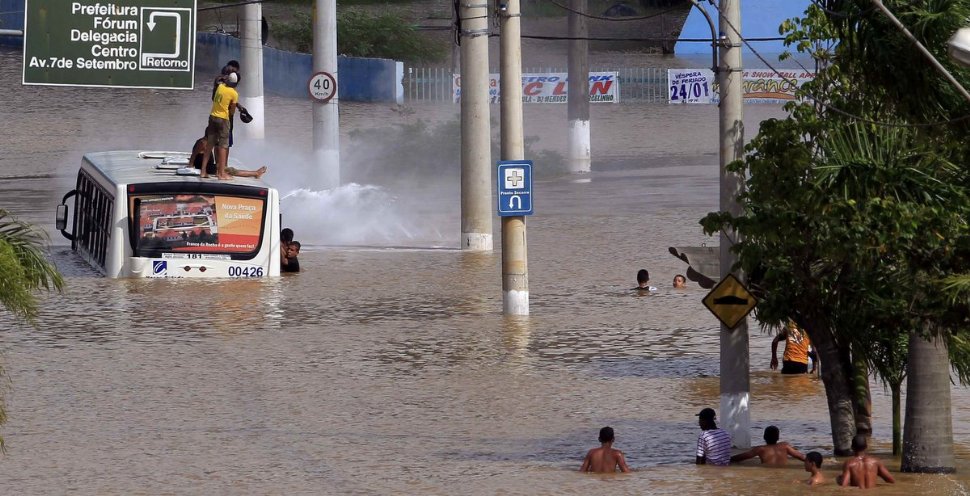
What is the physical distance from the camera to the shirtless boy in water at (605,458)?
1230cm

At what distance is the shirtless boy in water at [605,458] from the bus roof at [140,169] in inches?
A: 522

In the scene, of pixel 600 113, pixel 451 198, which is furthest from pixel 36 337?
pixel 600 113

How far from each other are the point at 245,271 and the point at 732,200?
13148mm

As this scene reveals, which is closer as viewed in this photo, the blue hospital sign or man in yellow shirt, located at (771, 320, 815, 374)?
man in yellow shirt, located at (771, 320, 815, 374)

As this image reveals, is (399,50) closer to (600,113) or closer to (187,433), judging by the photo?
(600,113)

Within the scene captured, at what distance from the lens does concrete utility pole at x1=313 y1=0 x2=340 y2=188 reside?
3278 centimetres

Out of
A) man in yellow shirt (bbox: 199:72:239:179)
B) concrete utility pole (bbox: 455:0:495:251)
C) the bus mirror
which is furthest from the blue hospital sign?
the bus mirror

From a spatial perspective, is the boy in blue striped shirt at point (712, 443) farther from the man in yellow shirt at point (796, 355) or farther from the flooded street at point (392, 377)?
the man in yellow shirt at point (796, 355)

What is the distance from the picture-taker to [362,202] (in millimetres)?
33812

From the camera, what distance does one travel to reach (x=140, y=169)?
25672mm

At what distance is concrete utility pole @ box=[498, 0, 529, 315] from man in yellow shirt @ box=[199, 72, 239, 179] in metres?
5.10

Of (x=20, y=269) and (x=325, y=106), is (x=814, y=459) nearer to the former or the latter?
(x=20, y=269)

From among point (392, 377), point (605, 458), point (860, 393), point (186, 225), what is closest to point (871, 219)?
point (860, 393)

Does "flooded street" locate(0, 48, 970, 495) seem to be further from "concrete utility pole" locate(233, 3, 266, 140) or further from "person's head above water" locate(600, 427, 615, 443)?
"concrete utility pole" locate(233, 3, 266, 140)
